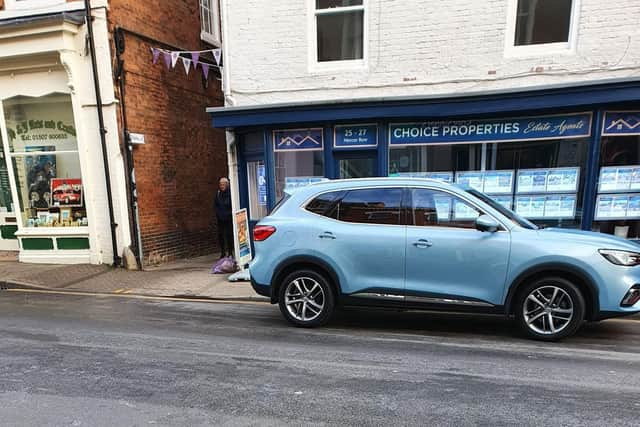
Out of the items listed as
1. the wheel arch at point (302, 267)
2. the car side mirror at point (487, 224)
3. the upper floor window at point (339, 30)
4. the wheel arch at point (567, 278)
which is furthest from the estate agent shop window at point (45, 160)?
the wheel arch at point (567, 278)

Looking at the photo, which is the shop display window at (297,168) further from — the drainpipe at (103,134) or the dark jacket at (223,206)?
the drainpipe at (103,134)

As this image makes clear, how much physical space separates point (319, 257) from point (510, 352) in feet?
7.75

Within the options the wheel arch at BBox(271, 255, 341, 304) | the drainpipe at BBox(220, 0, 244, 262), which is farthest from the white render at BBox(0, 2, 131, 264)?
the wheel arch at BBox(271, 255, 341, 304)

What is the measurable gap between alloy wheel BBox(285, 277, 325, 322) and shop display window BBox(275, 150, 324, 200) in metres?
3.56

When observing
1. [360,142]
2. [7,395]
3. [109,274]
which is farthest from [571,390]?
[109,274]

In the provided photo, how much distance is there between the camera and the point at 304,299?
5234 millimetres

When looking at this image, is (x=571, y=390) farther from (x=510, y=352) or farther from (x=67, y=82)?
(x=67, y=82)

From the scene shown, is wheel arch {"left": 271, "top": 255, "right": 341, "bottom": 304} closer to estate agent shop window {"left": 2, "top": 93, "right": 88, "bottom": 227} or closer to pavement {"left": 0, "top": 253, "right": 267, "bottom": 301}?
pavement {"left": 0, "top": 253, "right": 267, "bottom": 301}

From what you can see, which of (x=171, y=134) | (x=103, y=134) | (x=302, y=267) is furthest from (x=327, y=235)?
(x=171, y=134)

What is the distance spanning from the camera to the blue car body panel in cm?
437

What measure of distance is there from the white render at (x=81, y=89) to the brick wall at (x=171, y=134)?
0.44m

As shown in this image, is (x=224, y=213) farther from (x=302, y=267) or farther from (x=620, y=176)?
(x=620, y=176)

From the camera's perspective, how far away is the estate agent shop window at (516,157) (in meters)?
7.21

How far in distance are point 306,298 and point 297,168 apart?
3.99 m
